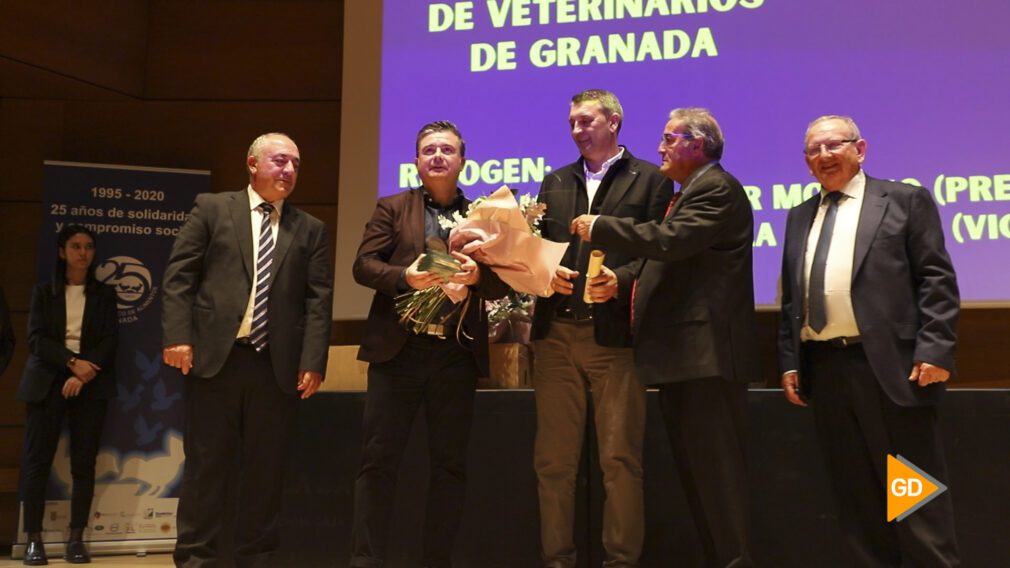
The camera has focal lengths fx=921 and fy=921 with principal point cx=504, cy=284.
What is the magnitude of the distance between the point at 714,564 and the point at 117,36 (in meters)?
4.80

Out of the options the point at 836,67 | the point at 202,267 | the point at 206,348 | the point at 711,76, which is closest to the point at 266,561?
the point at 206,348

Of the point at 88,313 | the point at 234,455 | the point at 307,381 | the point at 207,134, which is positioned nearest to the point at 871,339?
the point at 307,381

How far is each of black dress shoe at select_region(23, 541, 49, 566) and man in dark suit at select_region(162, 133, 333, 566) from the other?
209 cm

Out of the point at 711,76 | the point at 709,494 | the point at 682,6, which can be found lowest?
the point at 709,494

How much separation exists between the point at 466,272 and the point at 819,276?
3.52 feet

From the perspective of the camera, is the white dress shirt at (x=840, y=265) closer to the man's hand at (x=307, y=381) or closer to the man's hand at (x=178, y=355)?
the man's hand at (x=307, y=381)

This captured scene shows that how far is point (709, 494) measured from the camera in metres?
2.68

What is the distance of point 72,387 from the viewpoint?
15.2 ft

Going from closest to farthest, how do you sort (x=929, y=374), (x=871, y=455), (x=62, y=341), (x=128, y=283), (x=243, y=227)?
(x=929, y=374), (x=871, y=455), (x=243, y=227), (x=62, y=341), (x=128, y=283)

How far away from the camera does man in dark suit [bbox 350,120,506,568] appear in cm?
289

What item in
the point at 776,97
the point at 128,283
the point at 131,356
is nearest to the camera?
the point at 776,97

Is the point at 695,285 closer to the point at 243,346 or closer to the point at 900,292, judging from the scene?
the point at 900,292

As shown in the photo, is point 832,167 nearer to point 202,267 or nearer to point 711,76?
point 711,76

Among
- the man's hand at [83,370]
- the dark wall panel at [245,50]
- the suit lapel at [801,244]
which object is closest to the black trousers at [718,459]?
the suit lapel at [801,244]
